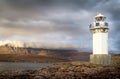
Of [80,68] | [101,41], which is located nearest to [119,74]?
[80,68]

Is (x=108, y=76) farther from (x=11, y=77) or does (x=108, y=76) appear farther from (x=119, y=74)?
(x=11, y=77)

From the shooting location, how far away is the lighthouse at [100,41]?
1486 inches

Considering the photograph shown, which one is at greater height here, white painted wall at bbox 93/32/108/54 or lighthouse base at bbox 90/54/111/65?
white painted wall at bbox 93/32/108/54

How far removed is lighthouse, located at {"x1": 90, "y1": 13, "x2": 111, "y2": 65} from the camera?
124ft

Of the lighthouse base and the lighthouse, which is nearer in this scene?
the lighthouse

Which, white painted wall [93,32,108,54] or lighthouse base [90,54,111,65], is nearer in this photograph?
white painted wall [93,32,108,54]

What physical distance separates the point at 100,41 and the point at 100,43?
0.29 m

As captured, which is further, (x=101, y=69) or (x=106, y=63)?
(x=106, y=63)

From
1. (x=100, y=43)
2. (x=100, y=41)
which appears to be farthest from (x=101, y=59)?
(x=100, y=41)

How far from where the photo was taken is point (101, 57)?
37969 mm

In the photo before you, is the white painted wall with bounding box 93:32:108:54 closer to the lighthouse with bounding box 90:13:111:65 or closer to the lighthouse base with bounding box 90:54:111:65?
the lighthouse with bounding box 90:13:111:65

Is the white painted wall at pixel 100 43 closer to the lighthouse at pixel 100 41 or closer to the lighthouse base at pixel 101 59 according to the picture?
the lighthouse at pixel 100 41

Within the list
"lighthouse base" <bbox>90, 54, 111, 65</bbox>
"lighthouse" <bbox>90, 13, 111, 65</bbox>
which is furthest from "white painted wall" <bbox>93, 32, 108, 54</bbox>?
"lighthouse base" <bbox>90, 54, 111, 65</bbox>

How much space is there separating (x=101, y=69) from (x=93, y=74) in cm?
250
